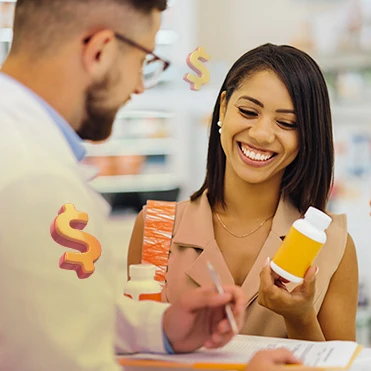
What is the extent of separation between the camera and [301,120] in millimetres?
1051

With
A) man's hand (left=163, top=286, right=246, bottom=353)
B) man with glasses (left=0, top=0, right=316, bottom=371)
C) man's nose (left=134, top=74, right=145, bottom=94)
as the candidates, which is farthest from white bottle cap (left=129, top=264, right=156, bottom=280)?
man's nose (left=134, top=74, right=145, bottom=94)

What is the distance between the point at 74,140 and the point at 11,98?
9cm

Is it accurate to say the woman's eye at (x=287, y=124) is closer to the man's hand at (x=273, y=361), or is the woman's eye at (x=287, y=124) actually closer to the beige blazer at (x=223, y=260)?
the beige blazer at (x=223, y=260)

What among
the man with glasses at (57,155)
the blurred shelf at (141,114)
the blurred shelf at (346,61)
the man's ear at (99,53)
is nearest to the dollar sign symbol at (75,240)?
the man with glasses at (57,155)

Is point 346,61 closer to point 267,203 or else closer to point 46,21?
point 267,203

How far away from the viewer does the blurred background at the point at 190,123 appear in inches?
44.4

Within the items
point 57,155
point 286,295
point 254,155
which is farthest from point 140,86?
point 286,295

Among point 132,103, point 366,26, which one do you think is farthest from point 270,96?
point 366,26

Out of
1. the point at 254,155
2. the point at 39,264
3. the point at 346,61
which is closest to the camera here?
the point at 39,264

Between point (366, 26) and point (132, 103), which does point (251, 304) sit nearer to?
point (132, 103)

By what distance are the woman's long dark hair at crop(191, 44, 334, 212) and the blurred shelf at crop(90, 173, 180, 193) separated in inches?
5.1

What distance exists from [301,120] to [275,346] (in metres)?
0.32

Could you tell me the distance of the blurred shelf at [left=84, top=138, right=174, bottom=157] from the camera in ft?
3.61

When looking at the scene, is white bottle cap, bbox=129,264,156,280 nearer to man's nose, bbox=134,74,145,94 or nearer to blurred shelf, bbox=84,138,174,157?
blurred shelf, bbox=84,138,174,157
